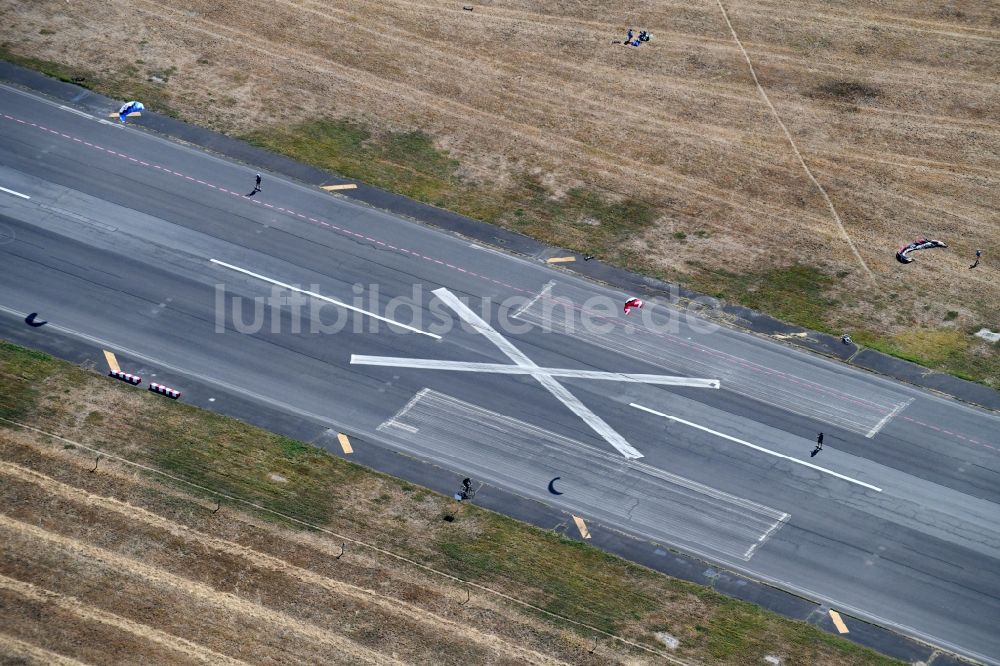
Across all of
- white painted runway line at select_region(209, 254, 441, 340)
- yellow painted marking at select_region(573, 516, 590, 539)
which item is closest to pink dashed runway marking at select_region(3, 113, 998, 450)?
white painted runway line at select_region(209, 254, 441, 340)

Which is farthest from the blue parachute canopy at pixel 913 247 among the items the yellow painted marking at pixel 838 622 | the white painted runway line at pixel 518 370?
the yellow painted marking at pixel 838 622

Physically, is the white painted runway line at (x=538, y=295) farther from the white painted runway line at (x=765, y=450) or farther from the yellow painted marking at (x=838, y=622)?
the yellow painted marking at (x=838, y=622)

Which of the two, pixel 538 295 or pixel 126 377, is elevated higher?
pixel 538 295

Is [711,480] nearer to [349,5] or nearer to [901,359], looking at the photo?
[901,359]

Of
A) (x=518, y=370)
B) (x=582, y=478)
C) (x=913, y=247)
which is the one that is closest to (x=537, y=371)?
(x=518, y=370)

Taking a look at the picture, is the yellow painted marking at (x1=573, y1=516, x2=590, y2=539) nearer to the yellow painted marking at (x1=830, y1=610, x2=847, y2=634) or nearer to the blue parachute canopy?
the yellow painted marking at (x1=830, y1=610, x2=847, y2=634)

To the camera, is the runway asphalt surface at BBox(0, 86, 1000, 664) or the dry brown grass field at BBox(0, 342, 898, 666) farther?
the runway asphalt surface at BBox(0, 86, 1000, 664)

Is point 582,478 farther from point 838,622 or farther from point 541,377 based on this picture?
point 838,622
